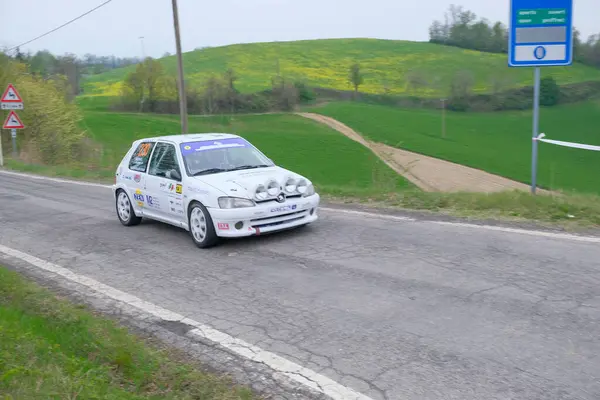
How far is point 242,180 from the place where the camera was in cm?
846

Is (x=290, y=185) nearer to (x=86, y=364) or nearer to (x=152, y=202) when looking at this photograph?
(x=152, y=202)

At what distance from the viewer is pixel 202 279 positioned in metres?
6.90

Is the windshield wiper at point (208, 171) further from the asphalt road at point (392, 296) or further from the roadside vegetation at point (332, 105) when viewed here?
the roadside vegetation at point (332, 105)

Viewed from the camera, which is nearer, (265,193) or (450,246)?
(450,246)

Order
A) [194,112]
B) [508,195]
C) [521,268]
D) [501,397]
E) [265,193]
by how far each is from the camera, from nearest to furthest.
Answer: [501,397] < [521,268] < [265,193] < [508,195] < [194,112]

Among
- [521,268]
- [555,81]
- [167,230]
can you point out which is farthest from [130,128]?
[521,268]

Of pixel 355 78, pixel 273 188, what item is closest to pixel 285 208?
pixel 273 188

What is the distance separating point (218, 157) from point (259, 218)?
1.58m

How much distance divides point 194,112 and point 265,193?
60931 mm

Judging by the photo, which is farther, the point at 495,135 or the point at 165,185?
the point at 495,135

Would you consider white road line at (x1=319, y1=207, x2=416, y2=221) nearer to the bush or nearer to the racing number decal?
the racing number decal

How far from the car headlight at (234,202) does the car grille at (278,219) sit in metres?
0.25

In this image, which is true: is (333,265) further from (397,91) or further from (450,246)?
(397,91)

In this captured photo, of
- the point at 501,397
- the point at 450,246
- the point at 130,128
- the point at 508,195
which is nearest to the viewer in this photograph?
the point at 501,397
